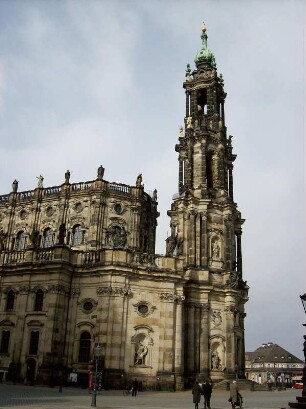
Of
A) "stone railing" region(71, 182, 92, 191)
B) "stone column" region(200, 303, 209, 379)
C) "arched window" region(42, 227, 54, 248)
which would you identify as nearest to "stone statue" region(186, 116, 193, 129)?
"stone railing" region(71, 182, 92, 191)

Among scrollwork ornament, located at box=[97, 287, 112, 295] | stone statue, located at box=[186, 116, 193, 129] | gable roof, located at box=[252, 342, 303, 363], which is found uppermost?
stone statue, located at box=[186, 116, 193, 129]

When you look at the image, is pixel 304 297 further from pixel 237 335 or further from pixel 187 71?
pixel 187 71

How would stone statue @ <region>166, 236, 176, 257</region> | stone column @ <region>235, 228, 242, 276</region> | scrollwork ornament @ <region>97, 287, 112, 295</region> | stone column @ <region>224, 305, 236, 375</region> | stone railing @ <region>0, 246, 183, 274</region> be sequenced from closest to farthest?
scrollwork ornament @ <region>97, 287, 112, 295</region>, stone railing @ <region>0, 246, 183, 274</region>, stone statue @ <region>166, 236, 176, 257</region>, stone column @ <region>224, 305, 236, 375</region>, stone column @ <region>235, 228, 242, 276</region>

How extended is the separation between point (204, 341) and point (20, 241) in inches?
894

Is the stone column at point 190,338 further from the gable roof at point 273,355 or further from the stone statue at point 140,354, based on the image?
the gable roof at point 273,355

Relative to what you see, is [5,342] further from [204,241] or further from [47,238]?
[204,241]

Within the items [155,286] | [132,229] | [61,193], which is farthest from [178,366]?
[61,193]

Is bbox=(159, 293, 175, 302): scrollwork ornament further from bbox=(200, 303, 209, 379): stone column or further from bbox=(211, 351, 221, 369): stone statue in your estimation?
bbox=(211, 351, 221, 369): stone statue

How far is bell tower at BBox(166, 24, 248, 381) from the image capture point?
43875 mm

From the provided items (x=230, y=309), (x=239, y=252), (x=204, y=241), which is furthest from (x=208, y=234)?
(x=230, y=309)

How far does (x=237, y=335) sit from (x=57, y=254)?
61.1ft

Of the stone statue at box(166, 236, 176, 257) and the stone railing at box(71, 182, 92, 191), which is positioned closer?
the stone statue at box(166, 236, 176, 257)

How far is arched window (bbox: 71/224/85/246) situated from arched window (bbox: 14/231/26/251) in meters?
5.93

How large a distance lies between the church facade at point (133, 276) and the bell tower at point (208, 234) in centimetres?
11
